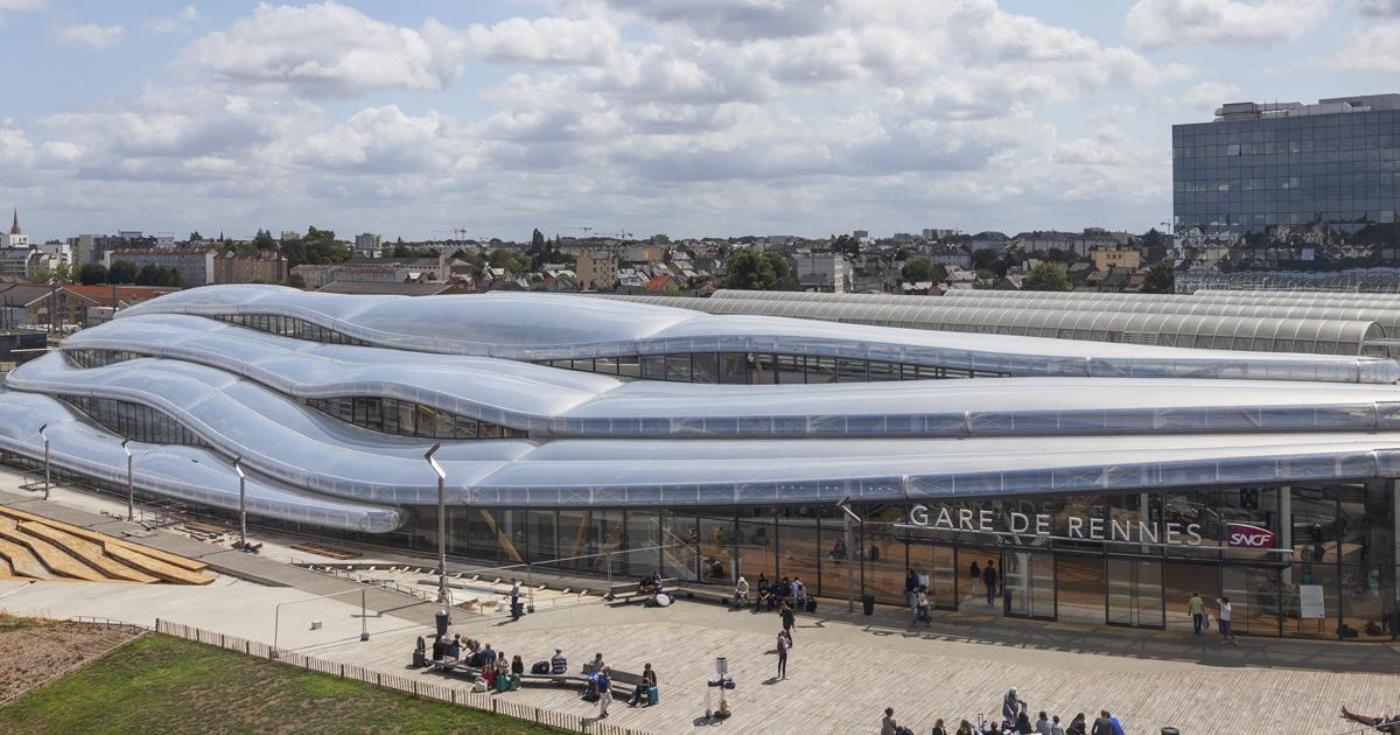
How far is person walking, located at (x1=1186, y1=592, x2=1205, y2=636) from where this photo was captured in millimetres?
37750

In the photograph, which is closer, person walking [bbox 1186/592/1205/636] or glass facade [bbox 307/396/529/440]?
person walking [bbox 1186/592/1205/636]

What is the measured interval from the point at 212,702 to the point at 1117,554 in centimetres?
2474

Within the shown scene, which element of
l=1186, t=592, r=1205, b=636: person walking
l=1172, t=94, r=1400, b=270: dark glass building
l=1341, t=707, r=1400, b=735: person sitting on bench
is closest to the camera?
l=1341, t=707, r=1400, b=735: person sitting on bench

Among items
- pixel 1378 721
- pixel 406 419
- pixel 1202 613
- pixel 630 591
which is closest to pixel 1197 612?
pixel 1202 613

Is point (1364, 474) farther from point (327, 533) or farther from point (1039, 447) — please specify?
point (327, 533)

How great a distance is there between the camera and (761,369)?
5909 cm

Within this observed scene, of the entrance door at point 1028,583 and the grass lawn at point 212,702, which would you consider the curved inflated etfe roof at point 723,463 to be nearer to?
the entrance door at point 1028,583

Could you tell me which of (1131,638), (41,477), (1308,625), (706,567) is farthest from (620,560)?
(41,477)

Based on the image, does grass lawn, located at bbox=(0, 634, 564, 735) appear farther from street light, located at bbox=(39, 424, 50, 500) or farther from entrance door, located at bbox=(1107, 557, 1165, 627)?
street light, located at bbox=(39, 424, 50, 500)

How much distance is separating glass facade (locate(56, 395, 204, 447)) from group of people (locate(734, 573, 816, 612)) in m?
35.5

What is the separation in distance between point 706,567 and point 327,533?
60.9 ft

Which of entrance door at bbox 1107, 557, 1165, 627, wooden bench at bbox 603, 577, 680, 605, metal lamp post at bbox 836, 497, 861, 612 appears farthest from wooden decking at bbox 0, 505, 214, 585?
entrance door at bbox 1107, 557, 1165, 627

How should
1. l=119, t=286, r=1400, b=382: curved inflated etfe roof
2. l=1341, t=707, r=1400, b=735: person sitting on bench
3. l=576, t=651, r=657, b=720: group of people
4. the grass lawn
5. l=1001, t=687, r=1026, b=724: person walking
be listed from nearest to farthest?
l=1341, t=707, r=1400, b=735: person sitting on bench → l=1001, t=687, r=1026, b=724: person walking → l=576, t=651, r=657, b=720: group of people → the grass lawn → l=119, t=286, r=1400, b=382: curved inflated etfe roof

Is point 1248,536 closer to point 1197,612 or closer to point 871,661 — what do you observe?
point 1197,612
